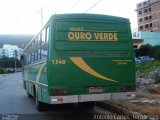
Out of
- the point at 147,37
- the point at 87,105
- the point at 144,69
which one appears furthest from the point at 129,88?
the point at 147,37

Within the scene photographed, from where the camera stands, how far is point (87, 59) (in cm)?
1077

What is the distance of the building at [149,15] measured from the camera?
12888 cm

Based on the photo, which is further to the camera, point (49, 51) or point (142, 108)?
point (142, 108)

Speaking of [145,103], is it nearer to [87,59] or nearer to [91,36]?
[87,59]

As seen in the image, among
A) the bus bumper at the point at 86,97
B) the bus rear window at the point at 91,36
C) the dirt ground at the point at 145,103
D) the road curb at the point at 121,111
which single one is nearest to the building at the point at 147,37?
the dirt ground at the point at 145,103

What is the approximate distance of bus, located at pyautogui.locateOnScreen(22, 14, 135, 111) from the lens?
10.5 meters

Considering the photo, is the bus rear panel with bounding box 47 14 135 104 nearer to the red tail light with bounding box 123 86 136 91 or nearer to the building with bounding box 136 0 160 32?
the red tail light with bounding box 123 86 136 91

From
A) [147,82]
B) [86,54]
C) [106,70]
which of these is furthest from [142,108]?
[147,82]

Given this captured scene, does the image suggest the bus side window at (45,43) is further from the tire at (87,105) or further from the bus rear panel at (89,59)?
the tire at (87,105)

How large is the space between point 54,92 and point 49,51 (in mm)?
1182

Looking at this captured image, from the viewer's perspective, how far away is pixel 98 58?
35.8 feet

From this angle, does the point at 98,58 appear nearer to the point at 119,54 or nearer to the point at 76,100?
the point at 119,54

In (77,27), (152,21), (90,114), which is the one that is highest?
(152,21)

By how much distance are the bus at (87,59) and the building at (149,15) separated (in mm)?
117113
